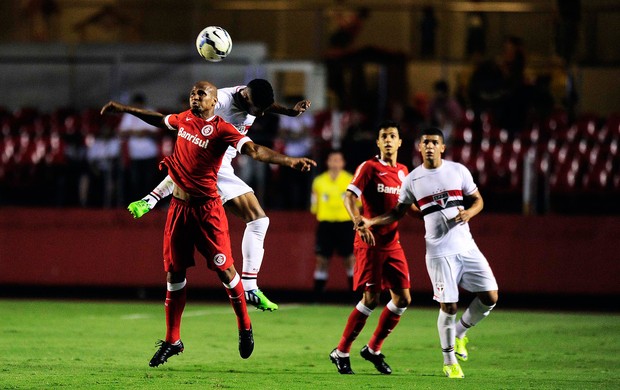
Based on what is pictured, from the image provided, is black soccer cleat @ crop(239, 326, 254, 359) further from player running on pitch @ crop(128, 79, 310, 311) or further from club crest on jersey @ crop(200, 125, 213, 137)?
club crest on jersey @ crop(200, 125, 213, 137)

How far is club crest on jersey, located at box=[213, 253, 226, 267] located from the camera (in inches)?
422

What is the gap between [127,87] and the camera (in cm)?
2372

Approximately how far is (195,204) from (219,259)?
581mm

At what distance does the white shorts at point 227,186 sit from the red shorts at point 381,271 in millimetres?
1477

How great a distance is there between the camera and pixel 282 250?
2014 cm

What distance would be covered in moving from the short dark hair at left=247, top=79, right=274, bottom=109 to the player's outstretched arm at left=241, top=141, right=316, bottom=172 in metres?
1.24

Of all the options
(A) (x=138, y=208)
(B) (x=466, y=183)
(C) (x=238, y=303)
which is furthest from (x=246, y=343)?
(B) (x=466, y=183)

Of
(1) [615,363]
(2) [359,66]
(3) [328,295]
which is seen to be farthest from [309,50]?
Result: (1) [615,363]

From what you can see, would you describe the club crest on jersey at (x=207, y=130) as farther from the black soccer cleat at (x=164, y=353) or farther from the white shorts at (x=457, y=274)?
the white shorts at (x=457, y=274)

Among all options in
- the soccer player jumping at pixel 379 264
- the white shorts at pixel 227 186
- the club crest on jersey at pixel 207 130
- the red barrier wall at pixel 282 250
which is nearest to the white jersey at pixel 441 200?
the soccer player jumping at pixel 379 264

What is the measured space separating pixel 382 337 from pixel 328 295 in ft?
32.8

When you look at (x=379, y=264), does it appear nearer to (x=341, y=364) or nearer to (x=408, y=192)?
(x=408, y=192)

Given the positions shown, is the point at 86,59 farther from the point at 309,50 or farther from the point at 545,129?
the point at 545,129

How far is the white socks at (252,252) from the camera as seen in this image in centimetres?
1127
